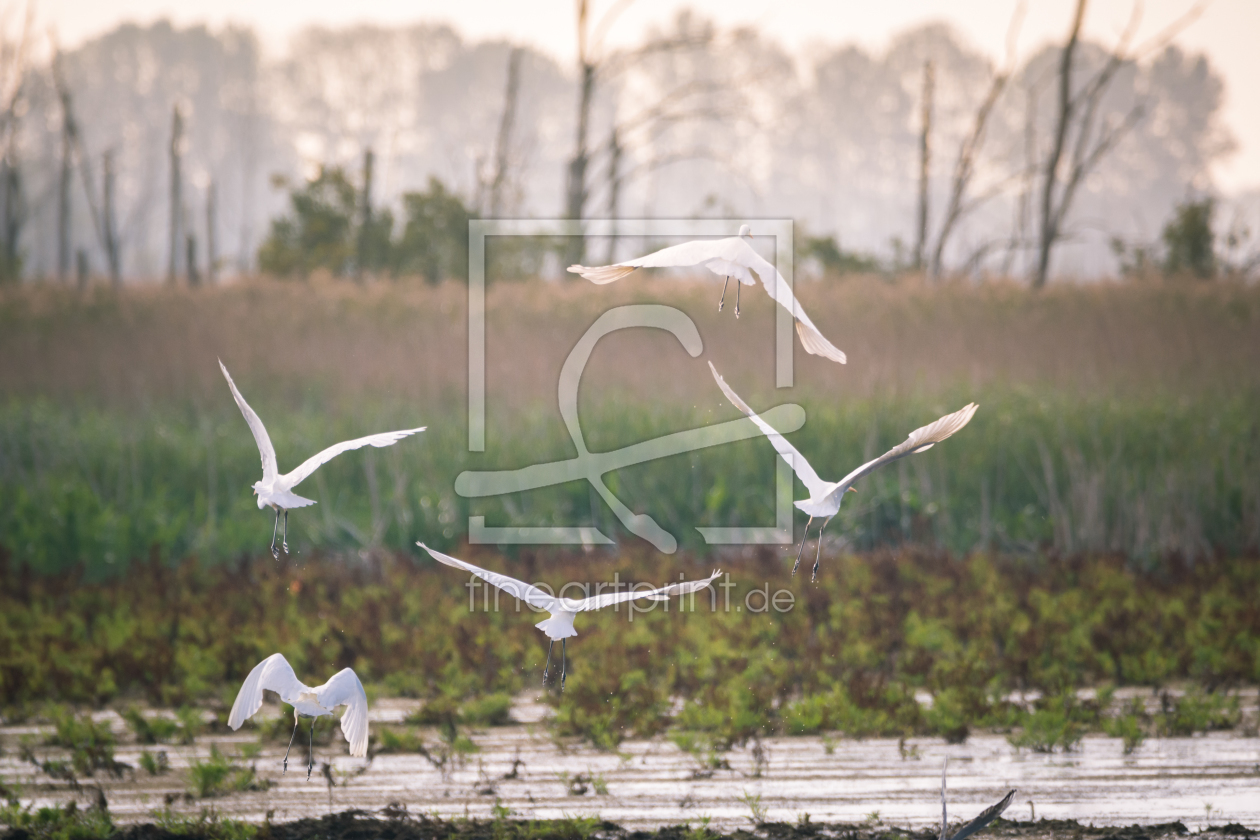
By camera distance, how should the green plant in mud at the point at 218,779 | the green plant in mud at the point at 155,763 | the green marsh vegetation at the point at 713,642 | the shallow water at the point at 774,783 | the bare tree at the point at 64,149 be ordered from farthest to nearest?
the bare tree at the point at 64,149 → the green marsh vegetation at the point at 713,642 → the green plant in mud at the point at 155,763 → the green plant in mud at the point at 218,779 → the shallow water at the point at 774,783

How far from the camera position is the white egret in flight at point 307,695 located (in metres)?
3.19

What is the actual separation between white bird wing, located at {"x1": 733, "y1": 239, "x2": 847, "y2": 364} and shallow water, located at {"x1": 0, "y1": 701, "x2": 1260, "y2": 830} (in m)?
1.75

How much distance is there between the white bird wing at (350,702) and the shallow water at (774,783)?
73 cm

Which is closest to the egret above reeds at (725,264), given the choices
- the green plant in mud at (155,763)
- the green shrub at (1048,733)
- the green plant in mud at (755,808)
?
the green plant in mud at (755,808)

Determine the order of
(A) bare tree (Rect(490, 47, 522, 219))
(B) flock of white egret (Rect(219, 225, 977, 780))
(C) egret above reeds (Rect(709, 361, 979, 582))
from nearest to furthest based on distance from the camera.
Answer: (C) egret above reeds (Rect(709, 361, 979, 582)) < (B) flock of white egret (Rect(219, 225, 977, 780)) < (A) bare tree (Rect(490, 47, 522, 219))

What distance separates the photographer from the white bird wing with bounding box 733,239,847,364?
306cm

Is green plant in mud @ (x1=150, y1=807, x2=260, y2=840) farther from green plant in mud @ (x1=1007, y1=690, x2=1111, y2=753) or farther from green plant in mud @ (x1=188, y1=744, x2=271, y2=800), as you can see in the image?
green plant in mud @ (x1=1007, y1=690, x2=1111, y2=753)

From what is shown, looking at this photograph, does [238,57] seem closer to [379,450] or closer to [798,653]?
[379,450]

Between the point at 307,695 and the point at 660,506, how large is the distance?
5.56 m

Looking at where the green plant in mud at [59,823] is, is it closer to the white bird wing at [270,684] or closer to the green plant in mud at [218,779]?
the green plant in mud at [218,779]

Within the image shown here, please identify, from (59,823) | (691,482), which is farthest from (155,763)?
(691,482)

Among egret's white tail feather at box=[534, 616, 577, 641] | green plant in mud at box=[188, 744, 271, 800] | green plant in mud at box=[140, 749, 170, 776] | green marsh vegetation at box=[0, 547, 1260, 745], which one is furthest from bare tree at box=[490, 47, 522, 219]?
egret's white tail feather at box=[534, 616, 577, 641]

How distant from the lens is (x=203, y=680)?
559 centimetres

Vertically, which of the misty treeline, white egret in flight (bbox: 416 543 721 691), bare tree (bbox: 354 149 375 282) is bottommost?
white egret in flight (bbox: 416 543 721 691)
